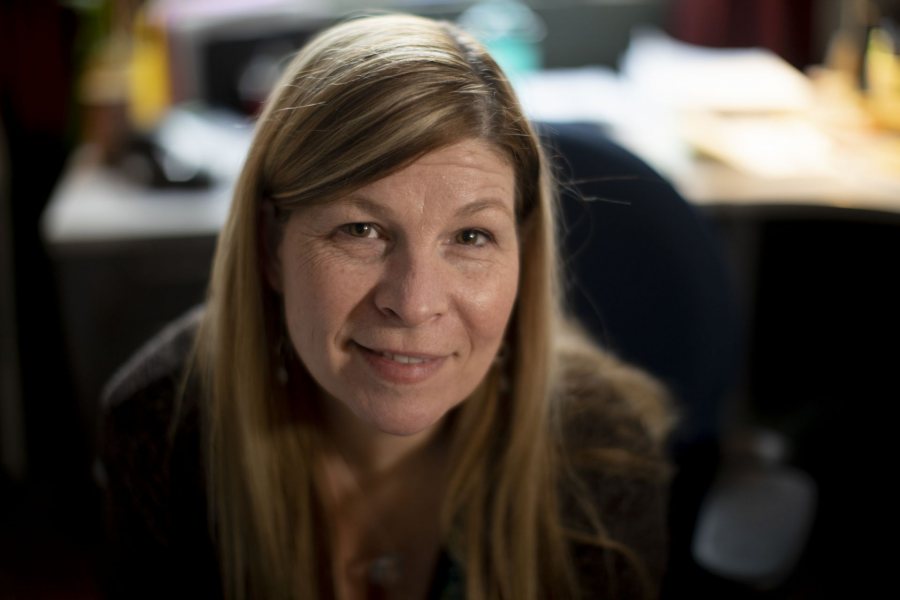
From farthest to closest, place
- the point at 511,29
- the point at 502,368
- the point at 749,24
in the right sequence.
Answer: the point at 749,24
the point at 511,29
the point at 502,368

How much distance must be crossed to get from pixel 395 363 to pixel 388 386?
0.02 m

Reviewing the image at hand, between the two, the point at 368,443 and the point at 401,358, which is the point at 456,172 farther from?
the point at 368,443

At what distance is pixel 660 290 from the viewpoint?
127 centimetres

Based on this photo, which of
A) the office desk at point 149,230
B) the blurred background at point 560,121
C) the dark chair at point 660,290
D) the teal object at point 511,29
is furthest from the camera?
the teal object at point 511,29

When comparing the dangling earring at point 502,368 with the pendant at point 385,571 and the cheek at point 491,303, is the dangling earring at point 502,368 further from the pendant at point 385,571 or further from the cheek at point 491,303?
the pendant at point 385,571

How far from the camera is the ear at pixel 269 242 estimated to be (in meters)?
1.00

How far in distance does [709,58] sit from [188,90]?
1204 mm

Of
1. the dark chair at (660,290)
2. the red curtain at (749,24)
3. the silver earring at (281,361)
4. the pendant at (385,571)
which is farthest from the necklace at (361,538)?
the red curtain at (749,24)

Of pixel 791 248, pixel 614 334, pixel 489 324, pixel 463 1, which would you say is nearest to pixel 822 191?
pixel 791 248

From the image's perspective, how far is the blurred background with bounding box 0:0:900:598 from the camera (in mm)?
1950

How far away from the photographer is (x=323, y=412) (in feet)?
3.73

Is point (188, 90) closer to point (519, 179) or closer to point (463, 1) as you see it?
point (463, 1)

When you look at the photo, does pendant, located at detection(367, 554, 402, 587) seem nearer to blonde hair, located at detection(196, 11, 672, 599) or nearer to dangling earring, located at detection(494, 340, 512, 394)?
blonde hair, located at detection(196, 11, 672, 599)

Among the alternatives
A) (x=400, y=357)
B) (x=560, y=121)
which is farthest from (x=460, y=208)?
(x=560, y=121)
